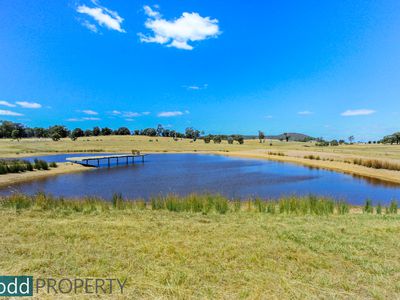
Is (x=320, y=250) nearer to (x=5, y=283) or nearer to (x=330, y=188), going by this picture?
(x=5, y=283)

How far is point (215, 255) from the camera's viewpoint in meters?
4.39

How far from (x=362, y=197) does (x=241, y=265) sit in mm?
14590

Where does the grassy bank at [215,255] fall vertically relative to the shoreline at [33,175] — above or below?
above

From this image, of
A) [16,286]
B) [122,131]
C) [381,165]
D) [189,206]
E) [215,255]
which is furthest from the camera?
[122,131]

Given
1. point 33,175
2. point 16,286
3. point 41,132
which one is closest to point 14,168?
point 33,175

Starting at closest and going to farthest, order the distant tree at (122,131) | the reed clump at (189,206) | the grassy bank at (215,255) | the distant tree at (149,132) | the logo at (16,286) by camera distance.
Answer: the logo at (16,286), the grassy bank at (215,255), the reed clump at (189,206), the distant tree at (122,131), the distant tree at (149,132)

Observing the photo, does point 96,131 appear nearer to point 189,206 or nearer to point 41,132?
point 41,132

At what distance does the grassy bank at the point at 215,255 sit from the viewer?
329cm

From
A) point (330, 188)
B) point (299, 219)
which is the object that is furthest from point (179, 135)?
point (299, 219)

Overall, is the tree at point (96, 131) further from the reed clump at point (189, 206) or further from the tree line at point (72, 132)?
the reed clump at point (189, 206)

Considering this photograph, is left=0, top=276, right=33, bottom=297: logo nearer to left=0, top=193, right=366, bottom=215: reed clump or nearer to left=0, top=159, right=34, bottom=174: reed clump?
left=0, top=193, right=366, bottom=215: reed clump

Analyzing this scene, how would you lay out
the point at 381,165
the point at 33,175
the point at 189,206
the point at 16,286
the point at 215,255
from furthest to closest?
the point at 381,165 → the point at 33,175 → the point at 189,206 → the point at 215,255 → the point at 16,286

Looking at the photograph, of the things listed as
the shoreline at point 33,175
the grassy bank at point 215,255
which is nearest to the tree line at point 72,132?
the shoreline at point 33,175

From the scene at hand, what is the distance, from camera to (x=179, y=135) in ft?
482
